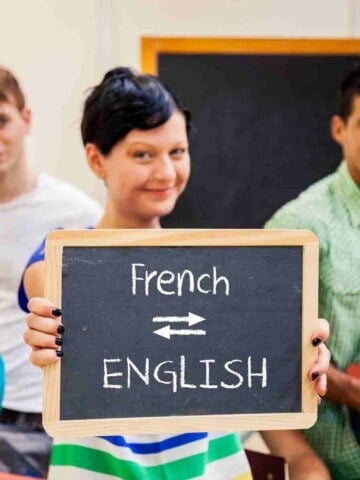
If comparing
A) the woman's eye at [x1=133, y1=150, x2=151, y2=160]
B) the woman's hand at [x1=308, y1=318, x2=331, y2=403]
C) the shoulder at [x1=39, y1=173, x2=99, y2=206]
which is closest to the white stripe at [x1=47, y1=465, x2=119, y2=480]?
the woman's hand at [x1=308, y1=318, x2=331, y2=403]

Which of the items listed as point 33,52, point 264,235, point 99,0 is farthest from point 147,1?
point 264,235

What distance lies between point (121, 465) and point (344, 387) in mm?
571

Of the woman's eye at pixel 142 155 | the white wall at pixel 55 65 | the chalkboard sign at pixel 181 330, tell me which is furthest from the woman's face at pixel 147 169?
the white wall at pixel 55 65

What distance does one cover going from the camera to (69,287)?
4.09ft

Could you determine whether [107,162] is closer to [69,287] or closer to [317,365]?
[69,287]

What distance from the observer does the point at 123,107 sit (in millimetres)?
1520

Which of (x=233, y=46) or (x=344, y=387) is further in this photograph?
(x=233, y=46)

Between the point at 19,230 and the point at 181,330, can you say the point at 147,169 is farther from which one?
the point at 19,230

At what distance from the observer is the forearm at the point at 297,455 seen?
Result: 1684mm

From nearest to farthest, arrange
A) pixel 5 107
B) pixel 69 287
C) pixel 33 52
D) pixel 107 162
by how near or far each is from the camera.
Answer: pixel 69 287 < pixel 107 162 < pixel 5 107 < pixel 33 52

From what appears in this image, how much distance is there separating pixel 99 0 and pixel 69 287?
67.1 inches

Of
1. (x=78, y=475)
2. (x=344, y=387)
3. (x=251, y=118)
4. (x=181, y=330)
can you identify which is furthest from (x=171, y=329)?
(x=251, y=118)

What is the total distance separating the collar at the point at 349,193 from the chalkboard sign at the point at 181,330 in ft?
1.74

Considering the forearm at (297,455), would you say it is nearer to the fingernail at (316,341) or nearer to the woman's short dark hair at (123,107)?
the fingernail at (316,341)
